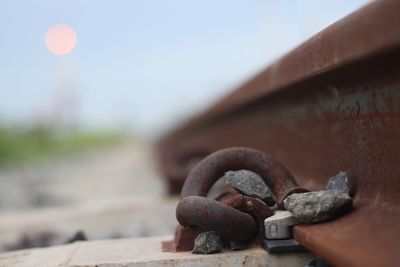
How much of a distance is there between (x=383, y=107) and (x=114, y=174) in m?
10.7

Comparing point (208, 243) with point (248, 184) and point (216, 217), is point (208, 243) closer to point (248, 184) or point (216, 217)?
point (216, 217)

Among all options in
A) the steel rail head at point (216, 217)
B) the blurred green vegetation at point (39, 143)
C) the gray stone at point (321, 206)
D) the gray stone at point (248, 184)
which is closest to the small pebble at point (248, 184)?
the gray stone at point (248, 184)

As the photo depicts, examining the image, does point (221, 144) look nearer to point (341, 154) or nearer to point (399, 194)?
point (341, 154)

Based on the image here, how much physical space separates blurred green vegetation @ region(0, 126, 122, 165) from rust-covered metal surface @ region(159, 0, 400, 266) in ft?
43.1

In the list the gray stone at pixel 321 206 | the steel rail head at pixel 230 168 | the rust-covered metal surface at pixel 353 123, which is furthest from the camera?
the steel rail head at pixel 230 168

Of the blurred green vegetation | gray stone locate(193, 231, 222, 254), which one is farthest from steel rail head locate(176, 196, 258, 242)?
the blurred green vegetation

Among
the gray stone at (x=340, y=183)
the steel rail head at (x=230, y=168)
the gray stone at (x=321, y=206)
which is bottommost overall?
the gray stone at (x=321, y=206)

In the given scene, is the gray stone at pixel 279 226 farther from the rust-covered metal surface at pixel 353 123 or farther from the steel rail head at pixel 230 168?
the steel rail head at pixel 230 168

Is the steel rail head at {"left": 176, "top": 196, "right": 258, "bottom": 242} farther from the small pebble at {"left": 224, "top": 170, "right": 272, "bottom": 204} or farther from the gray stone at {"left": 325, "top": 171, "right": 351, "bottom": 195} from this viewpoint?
the gray stone at {"left": 325, "top": 171, "right": 351, "bottom": 195}

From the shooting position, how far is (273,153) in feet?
11.8

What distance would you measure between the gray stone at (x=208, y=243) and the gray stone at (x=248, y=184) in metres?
0.21

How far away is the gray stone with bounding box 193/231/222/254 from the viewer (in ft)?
6.71

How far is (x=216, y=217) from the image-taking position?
2.00 m

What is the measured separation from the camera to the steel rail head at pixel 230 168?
91.7 inches
